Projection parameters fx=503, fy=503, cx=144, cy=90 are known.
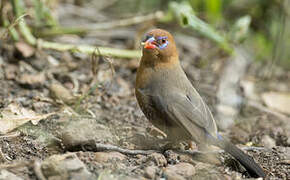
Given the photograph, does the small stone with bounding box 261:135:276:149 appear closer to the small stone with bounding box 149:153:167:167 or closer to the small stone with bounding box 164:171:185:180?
the small stone with bounding box 149:153:167:167

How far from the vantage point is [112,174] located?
340cm

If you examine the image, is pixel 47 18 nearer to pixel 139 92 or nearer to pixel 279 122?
pixel 139 92

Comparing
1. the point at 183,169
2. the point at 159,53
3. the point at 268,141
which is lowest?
the point at 268,141

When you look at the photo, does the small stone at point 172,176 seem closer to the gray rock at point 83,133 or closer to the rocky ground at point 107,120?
the rocky ground at point 107,120

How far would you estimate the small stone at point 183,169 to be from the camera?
3636 mm

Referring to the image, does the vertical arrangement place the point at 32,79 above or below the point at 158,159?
above

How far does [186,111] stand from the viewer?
4.24m

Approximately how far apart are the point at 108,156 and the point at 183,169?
563 mm

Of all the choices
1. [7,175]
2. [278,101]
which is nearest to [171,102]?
[7,175]

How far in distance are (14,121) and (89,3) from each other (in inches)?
151

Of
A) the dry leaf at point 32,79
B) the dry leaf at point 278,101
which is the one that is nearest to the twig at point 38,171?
the dry leaf at point 32,79

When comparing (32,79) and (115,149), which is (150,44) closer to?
(115,149)

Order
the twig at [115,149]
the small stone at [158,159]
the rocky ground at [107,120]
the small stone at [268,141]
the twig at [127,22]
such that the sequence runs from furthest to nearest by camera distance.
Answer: the twig at [127,22]
the small stone at [268,141]
the twig at [115,149]
the small stone at [158,159]
the rocky ground at [107,120]

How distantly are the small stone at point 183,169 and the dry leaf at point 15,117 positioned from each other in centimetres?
132
